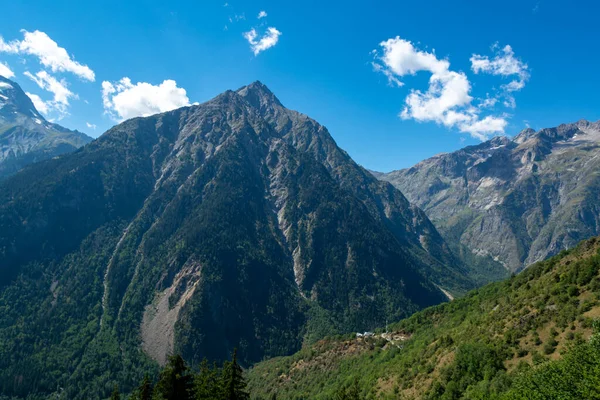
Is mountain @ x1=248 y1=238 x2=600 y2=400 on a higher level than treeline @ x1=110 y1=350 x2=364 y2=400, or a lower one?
higher

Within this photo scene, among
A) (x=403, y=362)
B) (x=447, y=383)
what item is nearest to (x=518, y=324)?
(x=447, y=383)

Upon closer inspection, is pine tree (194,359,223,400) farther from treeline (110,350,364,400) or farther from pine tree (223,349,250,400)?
pine tree (223,349,250,400)

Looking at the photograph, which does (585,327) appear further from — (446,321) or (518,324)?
(446,321)

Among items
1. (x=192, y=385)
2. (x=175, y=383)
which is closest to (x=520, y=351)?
(x=192, y=385)

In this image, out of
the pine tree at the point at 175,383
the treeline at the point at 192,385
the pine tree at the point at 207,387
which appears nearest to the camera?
the pine tree at the point at 175,383

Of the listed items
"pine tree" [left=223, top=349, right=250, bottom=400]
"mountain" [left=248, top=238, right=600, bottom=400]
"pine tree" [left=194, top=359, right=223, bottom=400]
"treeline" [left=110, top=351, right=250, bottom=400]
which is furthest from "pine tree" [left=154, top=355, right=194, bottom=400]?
"mountain" [left=248, top=238, right=600, bottom=400]

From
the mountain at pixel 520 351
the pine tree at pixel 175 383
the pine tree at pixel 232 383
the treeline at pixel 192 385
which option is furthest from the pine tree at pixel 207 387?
the mountain at pixel 520 351

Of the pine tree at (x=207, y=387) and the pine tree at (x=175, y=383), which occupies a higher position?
the pine tree at (x=175, y=383)

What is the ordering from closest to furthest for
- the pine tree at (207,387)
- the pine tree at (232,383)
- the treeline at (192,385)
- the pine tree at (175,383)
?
the pine tree at (175,383) < the treeline at (192,385) < the pine tree at (232,383) < the pine tree at (207,387)

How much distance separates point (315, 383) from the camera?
102m

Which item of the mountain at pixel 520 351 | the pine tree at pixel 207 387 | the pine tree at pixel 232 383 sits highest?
the mountain at pixel 520 351

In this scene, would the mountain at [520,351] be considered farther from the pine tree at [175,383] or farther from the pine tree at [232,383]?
the pine tree at [175,383]

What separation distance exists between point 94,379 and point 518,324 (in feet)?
707

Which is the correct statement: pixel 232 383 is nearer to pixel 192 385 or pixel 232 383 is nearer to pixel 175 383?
pixel 192 385
